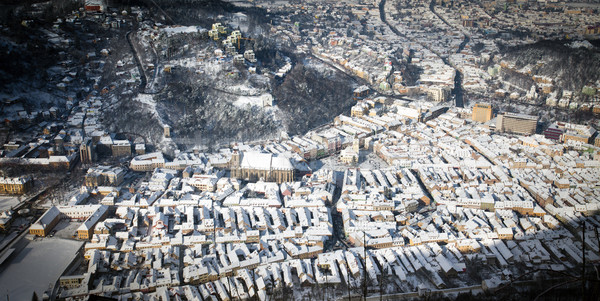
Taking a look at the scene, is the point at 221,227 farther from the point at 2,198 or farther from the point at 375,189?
the point at 2,198

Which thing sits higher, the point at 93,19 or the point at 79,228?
the point at 93,19

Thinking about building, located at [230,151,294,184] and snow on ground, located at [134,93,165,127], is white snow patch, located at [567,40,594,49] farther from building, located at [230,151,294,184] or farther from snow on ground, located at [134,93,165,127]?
snow on ground, located at [134,93,165,127]

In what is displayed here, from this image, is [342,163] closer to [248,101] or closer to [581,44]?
[248,101]

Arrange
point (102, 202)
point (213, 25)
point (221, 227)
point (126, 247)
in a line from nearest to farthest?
1. point (126, 247)
2. point (221, 227)
3. point (102, 202)
4. point (213, 25)

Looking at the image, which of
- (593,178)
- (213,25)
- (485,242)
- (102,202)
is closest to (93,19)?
(213,25)

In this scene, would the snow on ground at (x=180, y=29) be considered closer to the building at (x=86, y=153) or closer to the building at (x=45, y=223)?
the building at (x=86, y=153)

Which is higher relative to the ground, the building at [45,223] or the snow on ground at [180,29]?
the snow on ground at [180,29]

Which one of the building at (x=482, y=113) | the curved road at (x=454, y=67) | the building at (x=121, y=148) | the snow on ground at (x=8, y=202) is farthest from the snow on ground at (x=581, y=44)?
the snow on ground at (x=8, y=202)
